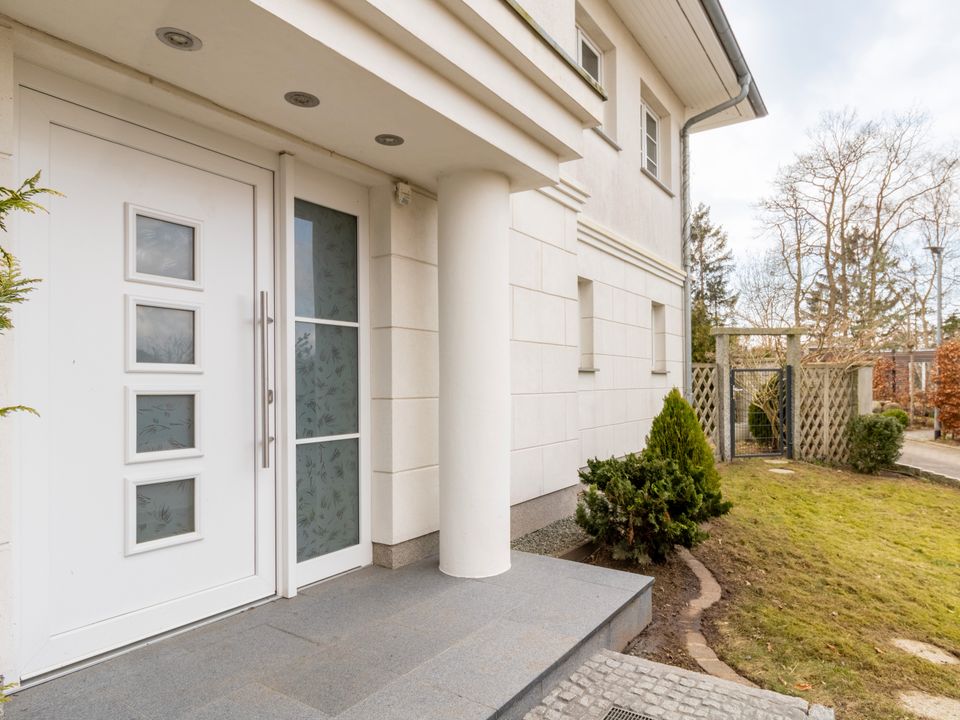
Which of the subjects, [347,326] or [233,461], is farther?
[347,326]

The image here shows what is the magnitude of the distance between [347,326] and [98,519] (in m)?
1.64

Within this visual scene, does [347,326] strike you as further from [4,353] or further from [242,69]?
[4,353]

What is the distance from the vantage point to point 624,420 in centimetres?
720

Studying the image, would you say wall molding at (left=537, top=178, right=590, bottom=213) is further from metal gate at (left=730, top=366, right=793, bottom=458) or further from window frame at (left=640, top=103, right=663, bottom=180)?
metal gate at (left=730, top=366, right=793, bottom=458)

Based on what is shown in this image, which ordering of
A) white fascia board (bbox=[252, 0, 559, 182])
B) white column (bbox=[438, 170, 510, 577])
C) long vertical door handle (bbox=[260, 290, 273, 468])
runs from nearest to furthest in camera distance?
white fascia board (bbox=[252, 0, 559, 182]) < long vertical door handle (bbox=[260, 290, 273, 468]) < white column (bbox=[438, 170, 510, 577])

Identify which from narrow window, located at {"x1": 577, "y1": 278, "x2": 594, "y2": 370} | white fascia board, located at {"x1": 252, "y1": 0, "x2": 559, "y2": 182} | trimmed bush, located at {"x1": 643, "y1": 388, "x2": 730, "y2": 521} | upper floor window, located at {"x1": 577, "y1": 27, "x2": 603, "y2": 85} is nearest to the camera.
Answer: white fascia board, located at {"x1": 252, "y1": 0, "x2": 559, "y2": 182}

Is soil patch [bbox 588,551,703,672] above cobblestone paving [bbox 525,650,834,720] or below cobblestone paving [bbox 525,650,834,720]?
below

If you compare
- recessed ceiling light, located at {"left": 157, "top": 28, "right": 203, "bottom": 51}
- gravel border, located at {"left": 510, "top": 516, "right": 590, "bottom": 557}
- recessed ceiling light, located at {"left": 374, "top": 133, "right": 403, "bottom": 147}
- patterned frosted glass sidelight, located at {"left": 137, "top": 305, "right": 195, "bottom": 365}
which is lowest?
gravel border, located at {"left": 510, "top": 516, "right": 590, "bottom": 557}

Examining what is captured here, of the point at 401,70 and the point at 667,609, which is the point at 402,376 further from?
the point at 667,609

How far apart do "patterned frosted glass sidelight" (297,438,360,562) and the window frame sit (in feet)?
19.6

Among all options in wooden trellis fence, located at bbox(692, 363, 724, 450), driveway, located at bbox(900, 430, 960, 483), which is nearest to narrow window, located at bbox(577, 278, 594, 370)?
wooden trellis fence, located at bbox(692, 363, 724, 450)

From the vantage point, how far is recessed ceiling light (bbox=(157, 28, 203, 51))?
7.02ft

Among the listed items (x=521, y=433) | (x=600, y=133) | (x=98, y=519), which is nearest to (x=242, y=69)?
(x=98, y=519)

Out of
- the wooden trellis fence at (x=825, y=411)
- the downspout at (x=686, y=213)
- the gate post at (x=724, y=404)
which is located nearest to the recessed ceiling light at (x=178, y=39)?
the downspout at (x=686, y=213)
